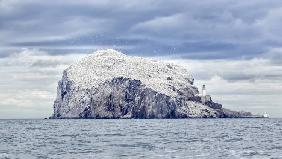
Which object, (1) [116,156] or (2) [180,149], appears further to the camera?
(2) [180,149]

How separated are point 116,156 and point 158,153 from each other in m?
6.40

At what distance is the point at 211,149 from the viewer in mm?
72250

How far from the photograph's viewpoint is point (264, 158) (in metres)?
61.1

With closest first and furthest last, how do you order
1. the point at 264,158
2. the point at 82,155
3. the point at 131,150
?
1. the point at 264,158
2. the point at 82,155
3. the point at 131,150

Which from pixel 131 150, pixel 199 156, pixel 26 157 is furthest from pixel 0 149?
pixel 199 156

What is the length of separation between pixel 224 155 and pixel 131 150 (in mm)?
13454

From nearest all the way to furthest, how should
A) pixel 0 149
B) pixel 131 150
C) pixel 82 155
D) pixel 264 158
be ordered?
pixel 264 158 < pixel 82 155 < pixel 131 150 < pixel 0 149

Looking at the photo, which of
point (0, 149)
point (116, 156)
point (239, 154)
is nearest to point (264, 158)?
point (239, 154)

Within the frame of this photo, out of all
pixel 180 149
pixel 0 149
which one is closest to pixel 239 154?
pixel 180 149

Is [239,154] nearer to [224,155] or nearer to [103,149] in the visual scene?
[224,155]

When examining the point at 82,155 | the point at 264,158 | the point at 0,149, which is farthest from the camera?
the point at 0,149

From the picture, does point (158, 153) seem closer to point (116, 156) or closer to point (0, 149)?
point (116, 156)

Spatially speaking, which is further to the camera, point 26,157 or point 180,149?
point 180,149

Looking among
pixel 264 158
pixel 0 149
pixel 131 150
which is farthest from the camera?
pixel 0 149
